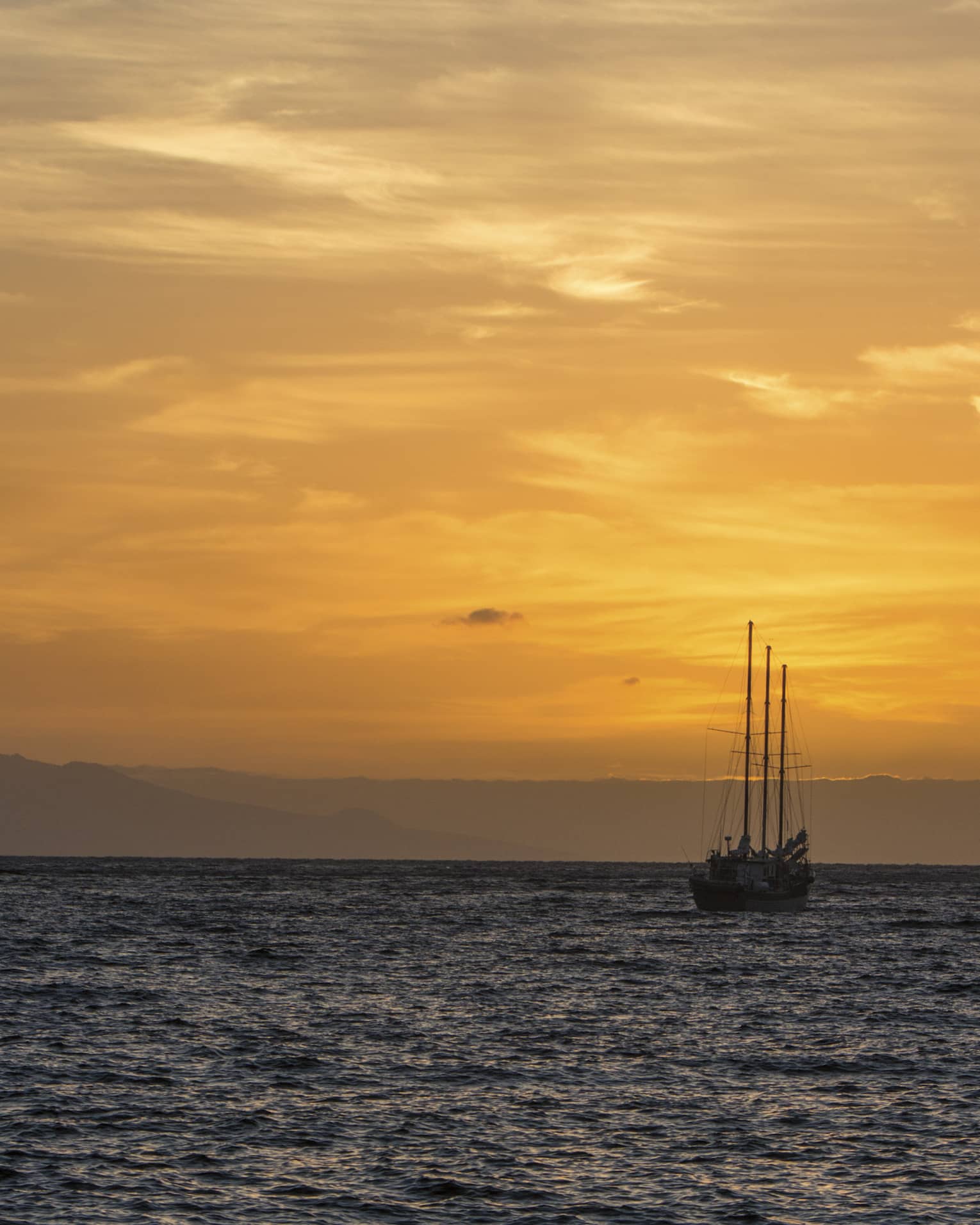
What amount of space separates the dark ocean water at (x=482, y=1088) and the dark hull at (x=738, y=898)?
36024mm

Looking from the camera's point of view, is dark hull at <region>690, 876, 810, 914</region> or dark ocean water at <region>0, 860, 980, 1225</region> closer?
dark ocean water at <region>0, 860, 980, 1225</region>

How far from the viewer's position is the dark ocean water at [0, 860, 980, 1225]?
111 feet

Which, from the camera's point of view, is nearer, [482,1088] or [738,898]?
[482,1088]

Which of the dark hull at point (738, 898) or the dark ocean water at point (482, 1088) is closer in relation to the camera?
the dark ocean water at point (482, 1088)

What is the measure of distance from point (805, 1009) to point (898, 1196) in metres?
35.5

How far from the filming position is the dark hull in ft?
440

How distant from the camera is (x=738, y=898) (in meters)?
134

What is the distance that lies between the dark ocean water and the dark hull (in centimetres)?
3602

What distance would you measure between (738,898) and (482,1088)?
9047 centimetres

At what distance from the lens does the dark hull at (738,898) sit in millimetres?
134000

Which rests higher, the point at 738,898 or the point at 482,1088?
the point at 738,898

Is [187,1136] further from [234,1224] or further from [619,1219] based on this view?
[619,1219]

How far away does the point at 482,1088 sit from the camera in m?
46.8

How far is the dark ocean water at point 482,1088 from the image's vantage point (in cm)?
3375
